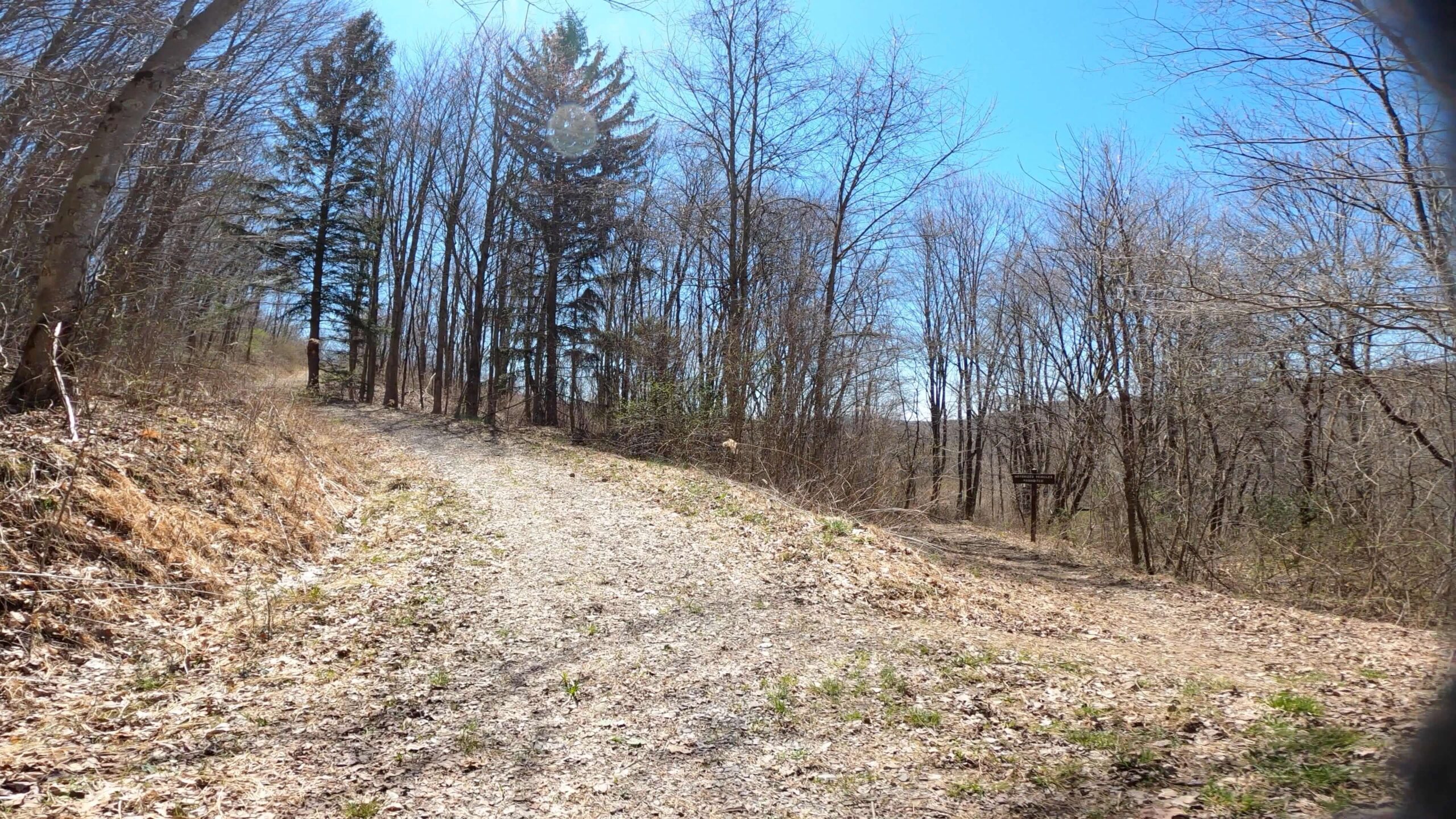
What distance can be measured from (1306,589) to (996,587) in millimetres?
4569

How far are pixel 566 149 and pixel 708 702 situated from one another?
69.3ft

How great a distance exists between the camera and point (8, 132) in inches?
263

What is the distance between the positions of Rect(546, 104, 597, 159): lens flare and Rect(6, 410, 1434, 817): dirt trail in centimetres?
1712

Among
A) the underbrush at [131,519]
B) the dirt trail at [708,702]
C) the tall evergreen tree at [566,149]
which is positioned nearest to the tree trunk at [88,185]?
the underbrush at [131,519]

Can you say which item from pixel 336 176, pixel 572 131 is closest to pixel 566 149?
pixel 572 131

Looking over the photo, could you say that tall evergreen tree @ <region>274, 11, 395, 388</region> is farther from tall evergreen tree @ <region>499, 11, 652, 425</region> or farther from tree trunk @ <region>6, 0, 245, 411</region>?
tree trunk @ <region>6, 0, 245, 411</region>

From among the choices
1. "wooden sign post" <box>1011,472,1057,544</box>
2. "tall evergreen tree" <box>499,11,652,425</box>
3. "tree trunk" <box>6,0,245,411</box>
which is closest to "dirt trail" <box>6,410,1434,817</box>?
"tree trunk" <box>6,0,245,411</box>

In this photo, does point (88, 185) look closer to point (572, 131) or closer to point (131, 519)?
point (131, 519)

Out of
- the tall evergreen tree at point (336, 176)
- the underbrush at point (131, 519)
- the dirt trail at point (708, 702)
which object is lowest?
the dirt trail at point (708, 702)

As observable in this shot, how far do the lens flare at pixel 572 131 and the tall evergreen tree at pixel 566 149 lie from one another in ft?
0.06

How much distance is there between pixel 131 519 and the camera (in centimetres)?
511

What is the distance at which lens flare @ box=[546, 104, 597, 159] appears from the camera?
21672 millimetres

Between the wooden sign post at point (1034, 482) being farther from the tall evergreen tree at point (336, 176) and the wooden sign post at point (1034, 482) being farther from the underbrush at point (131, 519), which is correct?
the tall evergreen tree at point (336, 176)

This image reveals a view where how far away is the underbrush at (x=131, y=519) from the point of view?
4.13 meters
